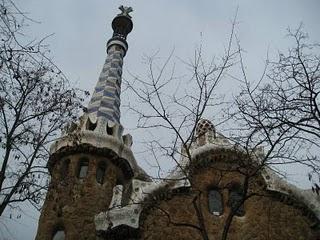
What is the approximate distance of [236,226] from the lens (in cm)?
966

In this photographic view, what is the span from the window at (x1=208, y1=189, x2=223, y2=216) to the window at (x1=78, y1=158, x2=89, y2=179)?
3.12 m

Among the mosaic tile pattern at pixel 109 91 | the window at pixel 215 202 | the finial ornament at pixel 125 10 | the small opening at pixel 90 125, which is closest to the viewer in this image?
the window at pixel 215 202

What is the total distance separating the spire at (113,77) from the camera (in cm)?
1399

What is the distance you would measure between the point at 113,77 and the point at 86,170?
551 centimetres

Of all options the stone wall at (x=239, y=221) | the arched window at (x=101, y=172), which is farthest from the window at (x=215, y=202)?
the arched window at (x=101, y=172)

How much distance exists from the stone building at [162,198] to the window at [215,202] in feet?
0.08

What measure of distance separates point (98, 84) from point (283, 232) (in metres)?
8.58

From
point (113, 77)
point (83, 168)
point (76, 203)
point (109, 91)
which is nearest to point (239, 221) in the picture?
point (76, 203)

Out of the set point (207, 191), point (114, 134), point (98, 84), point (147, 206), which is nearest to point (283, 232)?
point (207, 191)

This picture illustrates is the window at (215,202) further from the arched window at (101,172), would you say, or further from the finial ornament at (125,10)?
the finial ornament at (125,10)

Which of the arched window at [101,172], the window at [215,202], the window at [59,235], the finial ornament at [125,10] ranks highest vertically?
the finial ornament at [125,10]

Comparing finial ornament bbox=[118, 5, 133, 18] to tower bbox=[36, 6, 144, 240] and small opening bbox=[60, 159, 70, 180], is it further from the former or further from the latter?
small opening bbox=[60, 159, 70, 180]

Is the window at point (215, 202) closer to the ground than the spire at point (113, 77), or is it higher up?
closer to the ground

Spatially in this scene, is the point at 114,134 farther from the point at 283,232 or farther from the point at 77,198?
the point at 283,232
